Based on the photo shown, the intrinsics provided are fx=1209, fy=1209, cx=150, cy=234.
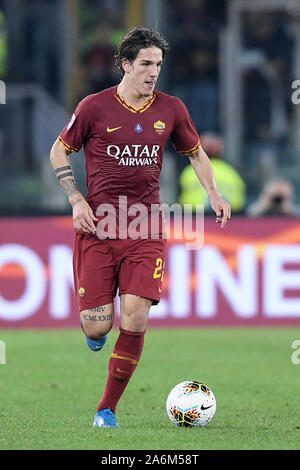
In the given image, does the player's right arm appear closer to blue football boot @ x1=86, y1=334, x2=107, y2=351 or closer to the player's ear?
the player's ear

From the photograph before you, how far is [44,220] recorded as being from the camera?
1356 centimetres

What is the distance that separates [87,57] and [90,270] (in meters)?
10.9

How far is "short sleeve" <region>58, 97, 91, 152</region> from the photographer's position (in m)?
7.25

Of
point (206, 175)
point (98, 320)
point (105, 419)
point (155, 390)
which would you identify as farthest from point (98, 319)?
point (155, 390)

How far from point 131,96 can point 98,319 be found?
137 centimetres

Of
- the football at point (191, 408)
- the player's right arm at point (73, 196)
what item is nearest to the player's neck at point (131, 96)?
the player's right arm at point (73, 196)

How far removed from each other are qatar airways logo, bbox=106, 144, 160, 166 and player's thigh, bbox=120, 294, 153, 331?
2.66ft

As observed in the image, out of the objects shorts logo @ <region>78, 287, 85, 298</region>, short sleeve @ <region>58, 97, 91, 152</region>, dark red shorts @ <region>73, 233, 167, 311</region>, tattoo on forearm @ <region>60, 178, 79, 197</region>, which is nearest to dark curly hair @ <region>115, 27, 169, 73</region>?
short sleeve @ <region>58, 97, 91, 152</region>

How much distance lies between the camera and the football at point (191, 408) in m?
7.18

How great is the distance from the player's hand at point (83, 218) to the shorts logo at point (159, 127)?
2.08ft

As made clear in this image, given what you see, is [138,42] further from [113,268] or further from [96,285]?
[96,285]

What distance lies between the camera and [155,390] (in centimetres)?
903

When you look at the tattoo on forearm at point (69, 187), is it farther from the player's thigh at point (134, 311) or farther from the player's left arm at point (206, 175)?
the player's left arm at point (206, 175)
